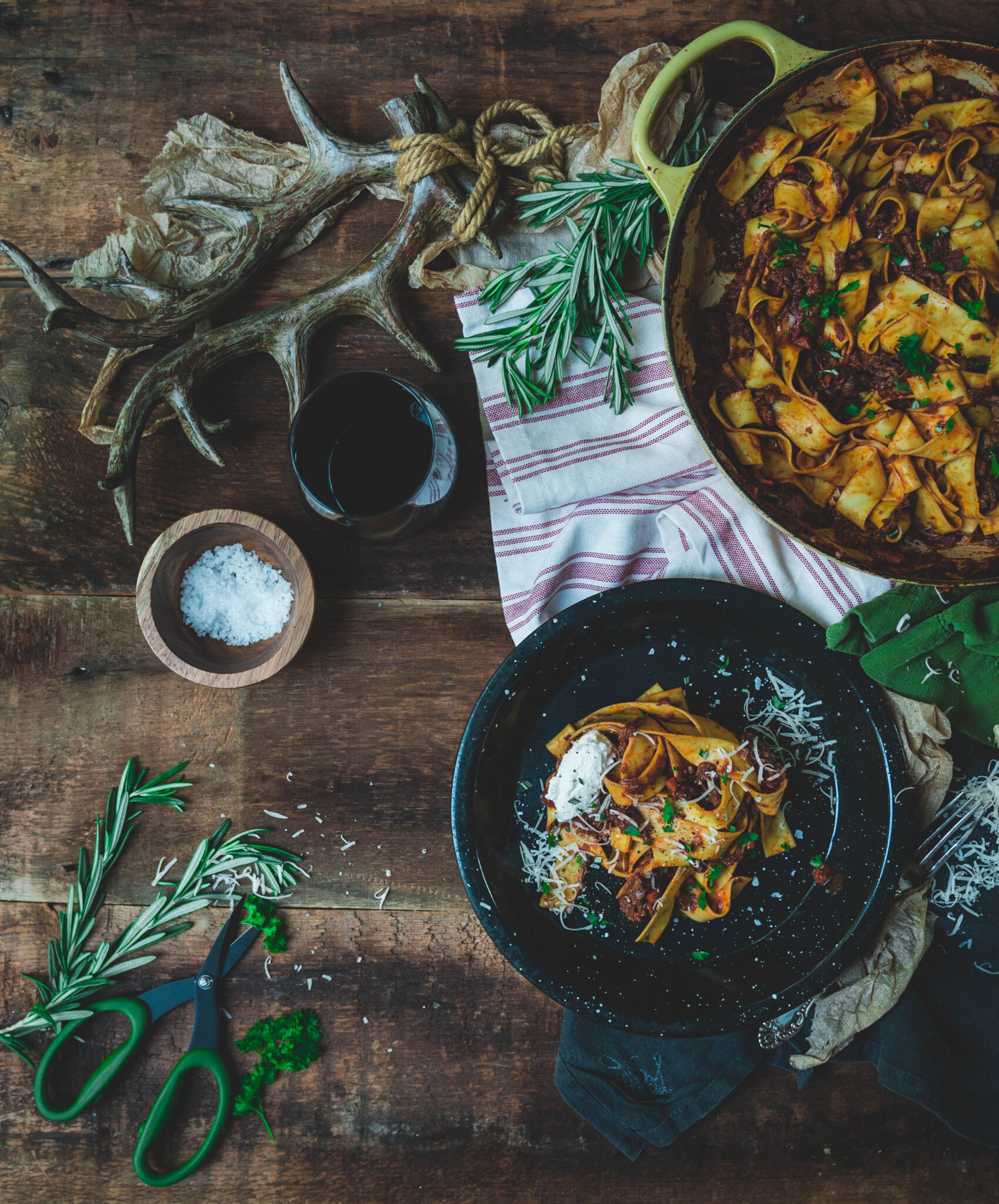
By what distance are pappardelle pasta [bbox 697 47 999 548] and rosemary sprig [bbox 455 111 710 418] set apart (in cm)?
19

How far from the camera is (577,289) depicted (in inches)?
74.8

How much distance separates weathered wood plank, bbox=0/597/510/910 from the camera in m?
2.21

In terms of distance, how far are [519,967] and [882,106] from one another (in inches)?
84.3

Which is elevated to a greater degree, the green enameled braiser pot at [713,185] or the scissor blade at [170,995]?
the green enameled braiser pot at [713,185]

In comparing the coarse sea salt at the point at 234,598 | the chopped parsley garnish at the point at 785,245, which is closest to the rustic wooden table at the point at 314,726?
the coarse sea salt at the point at 234,598

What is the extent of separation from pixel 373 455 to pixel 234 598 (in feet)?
1.75

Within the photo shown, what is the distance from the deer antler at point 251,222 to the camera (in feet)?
6.68

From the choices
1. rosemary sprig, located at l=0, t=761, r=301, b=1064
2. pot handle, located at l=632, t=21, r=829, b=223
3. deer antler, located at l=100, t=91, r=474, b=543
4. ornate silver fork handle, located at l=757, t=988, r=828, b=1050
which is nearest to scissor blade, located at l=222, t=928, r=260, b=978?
rosemary sprig, located at l=0, t=761, r=301, b=1064

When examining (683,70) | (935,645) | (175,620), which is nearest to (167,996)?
(175,620)

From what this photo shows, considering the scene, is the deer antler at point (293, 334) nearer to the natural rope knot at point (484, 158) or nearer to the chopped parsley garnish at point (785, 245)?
the natural rope knot at point (484, 158)

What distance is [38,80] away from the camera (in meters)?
2.21

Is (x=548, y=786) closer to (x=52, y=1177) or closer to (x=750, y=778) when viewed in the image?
(x=750, y=778)

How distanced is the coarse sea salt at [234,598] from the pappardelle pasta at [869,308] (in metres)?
1.20

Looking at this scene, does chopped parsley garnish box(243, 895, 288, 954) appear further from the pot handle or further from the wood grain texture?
the pot handle
